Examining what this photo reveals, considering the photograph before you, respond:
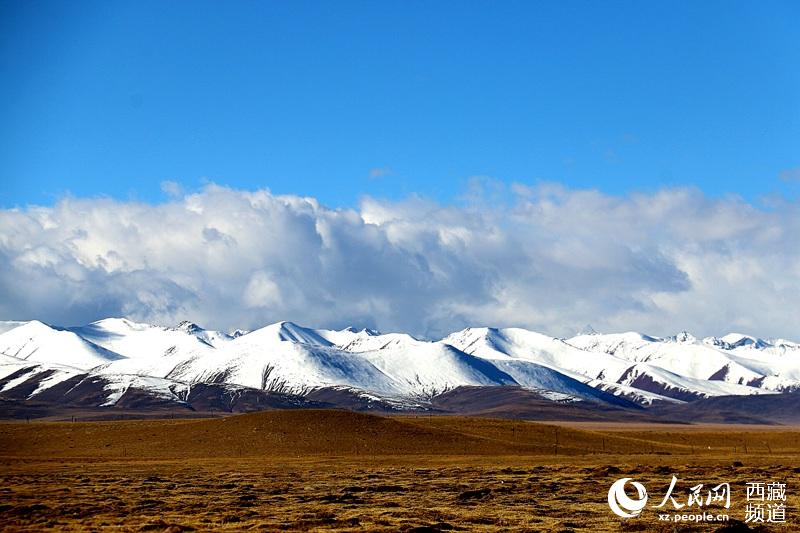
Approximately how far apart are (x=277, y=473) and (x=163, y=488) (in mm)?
15449

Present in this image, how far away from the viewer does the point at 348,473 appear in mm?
78000

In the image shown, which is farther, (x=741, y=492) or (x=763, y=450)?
(x=763, y=450)

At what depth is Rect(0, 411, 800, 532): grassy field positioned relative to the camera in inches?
1797

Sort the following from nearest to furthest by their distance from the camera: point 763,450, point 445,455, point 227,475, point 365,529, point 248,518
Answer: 1. point 365,529
2. point 248,518
3. point 227,475
4. point 445,455
5. point 763,450

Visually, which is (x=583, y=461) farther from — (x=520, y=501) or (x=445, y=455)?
(x=520, y=501)

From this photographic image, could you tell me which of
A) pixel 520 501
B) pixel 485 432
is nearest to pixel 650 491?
pixel 520 501

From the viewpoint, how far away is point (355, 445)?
110 metres

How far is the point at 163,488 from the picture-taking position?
2486 inches

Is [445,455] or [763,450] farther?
[763,450]

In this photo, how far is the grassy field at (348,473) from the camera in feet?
150

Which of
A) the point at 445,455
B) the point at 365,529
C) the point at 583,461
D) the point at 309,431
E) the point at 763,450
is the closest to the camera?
the point at 365,529

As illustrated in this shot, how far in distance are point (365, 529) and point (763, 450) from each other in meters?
95.6

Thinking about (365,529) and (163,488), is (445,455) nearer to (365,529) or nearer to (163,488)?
(163,488)

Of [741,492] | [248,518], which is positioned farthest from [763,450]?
[248,518]
